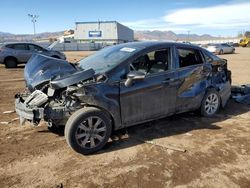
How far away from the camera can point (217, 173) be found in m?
4.06

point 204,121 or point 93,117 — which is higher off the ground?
point 93,117

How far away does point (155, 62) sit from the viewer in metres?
5.76

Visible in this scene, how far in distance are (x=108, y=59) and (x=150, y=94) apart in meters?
1.02

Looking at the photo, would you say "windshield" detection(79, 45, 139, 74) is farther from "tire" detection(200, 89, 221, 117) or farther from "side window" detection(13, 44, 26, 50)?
"side window" detection(13, 44, 26, 50)

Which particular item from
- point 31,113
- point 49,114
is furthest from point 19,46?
point 49,114

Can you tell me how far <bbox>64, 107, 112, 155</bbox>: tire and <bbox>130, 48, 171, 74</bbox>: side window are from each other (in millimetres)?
1361

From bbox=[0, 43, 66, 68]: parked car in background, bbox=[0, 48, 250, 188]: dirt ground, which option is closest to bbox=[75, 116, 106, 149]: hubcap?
bbox=[0, 48, 250, 188]: dirt ground

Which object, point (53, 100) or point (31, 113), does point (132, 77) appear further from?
point (31, 113)

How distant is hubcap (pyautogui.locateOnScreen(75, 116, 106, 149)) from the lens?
4555mm

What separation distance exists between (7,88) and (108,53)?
5914 mm

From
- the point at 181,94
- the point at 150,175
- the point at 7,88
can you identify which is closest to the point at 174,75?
the point at 181,94

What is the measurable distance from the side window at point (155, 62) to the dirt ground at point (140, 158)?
1.13 metres

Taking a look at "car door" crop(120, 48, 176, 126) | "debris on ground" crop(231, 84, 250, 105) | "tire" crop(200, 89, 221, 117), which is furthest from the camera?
"debris on ground" crop(231, 84, 250, 105)

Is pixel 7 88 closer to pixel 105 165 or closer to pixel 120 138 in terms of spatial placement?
pixel 120 138
